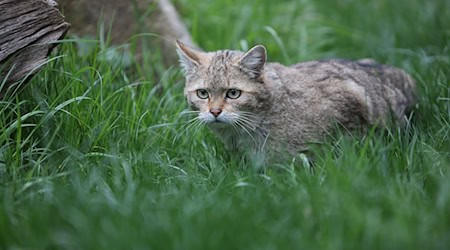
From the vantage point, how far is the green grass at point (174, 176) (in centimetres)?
324

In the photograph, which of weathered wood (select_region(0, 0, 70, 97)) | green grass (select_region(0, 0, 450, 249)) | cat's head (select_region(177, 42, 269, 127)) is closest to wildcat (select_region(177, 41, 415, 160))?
cat's head (select_region(177, 42, 269, 127))

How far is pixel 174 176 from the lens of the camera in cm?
439

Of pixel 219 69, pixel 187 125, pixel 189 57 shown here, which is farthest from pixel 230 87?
pixel 187 125

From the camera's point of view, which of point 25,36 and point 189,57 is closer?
point 25,36

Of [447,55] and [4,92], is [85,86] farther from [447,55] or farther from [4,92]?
[447,55]

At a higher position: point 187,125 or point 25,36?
point 25,36

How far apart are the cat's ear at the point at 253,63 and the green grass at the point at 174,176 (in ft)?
2.03

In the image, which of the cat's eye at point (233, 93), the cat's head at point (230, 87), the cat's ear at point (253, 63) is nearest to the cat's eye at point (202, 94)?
the cat's head at point (230, 87)

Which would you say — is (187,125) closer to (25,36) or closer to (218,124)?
(218,124)

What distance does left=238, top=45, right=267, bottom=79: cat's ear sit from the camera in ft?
15.8

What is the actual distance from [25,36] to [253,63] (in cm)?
153

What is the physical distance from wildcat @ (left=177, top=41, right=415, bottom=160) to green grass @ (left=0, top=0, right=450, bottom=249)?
178 mm

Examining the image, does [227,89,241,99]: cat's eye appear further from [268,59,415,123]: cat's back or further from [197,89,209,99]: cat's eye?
[268,59,415,123]: cat's back

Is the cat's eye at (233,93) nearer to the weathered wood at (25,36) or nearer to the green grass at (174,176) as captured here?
the green grass at (174,176)
